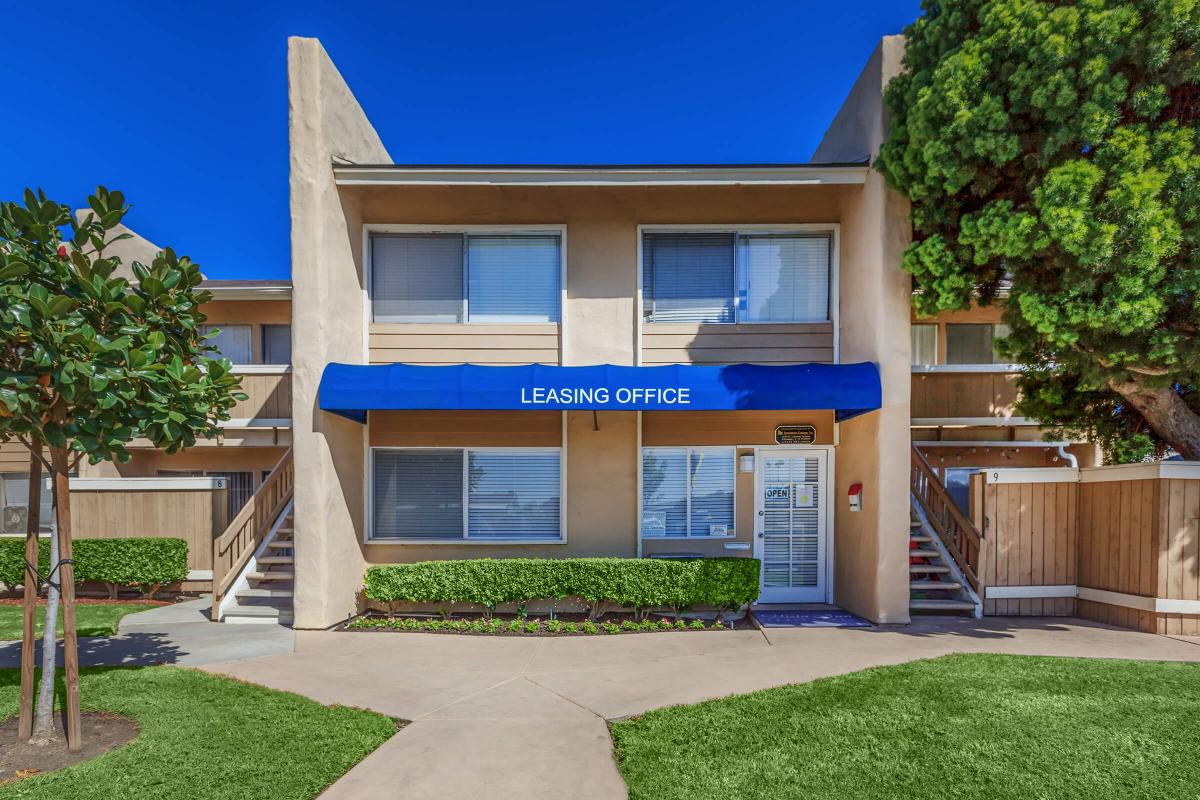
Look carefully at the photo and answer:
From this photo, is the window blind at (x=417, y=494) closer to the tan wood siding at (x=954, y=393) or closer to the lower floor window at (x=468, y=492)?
the lower floor window at (x=468, y=492)

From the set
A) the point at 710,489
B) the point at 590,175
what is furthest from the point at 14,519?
the point at 710,489

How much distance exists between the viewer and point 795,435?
9867 millimetres

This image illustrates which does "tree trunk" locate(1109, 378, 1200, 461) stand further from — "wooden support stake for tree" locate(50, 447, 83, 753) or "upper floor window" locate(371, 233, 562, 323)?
"wooden support stake for tree" locate(50, 447, 83, 753)

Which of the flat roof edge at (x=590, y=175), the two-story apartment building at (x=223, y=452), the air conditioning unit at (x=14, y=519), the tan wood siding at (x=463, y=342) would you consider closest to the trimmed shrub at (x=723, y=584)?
the tan wood siding at (x=463, y=342)

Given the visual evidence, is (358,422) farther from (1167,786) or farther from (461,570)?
(1167,786)

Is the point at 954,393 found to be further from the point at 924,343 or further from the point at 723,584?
the point at 723,584

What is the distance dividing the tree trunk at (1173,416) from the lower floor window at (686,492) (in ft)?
18.0

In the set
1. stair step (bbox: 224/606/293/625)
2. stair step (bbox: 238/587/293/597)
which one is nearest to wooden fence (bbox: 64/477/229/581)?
stair step (bbox: 238/587/293/597)

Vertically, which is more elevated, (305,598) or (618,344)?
(618,344)

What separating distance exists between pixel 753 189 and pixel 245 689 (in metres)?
8.95

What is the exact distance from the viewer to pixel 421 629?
8.65 meters

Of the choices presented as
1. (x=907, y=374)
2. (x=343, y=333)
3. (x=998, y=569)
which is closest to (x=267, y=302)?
(x=343, y=333)

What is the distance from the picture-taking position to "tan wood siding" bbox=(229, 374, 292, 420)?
440 inches

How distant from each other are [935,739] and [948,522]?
623cm
